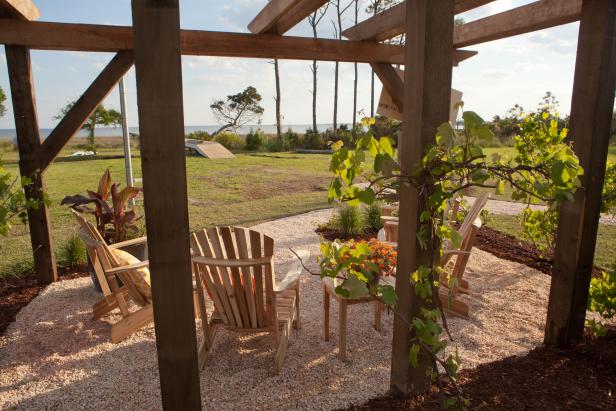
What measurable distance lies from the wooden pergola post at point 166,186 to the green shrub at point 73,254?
357 centimetres

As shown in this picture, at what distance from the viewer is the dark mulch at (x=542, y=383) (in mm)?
2070

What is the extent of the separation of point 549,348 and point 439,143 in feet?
6.33

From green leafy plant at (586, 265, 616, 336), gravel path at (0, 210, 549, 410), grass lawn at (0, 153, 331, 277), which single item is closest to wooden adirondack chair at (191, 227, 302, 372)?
gravel path at (0, 210, 549, 410)

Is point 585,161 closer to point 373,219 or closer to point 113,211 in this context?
point 373,219

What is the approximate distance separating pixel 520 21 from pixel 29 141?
4349 millimetres

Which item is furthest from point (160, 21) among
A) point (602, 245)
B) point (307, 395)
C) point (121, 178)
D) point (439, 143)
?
point (121, 178)

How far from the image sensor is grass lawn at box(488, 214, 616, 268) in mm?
4502

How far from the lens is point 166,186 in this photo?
1.31 m

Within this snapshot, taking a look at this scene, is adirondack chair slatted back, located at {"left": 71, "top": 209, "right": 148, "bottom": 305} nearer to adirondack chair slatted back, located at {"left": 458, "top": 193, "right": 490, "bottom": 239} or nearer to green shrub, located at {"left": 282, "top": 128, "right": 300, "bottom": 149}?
adirondack chair slatted back, located at {"left": 458, "top": 193, "right": 490, "bottom": 239}

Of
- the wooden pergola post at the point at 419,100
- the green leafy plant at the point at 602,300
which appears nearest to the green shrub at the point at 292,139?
the green leafy plant at the point at 602,300

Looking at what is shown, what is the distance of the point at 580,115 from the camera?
228cm

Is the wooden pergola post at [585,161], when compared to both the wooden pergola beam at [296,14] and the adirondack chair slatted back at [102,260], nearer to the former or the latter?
the wooden pergola beam at [296,14]

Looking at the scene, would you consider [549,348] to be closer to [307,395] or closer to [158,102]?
[307,395]

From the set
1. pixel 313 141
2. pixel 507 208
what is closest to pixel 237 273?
pixel 507 208
